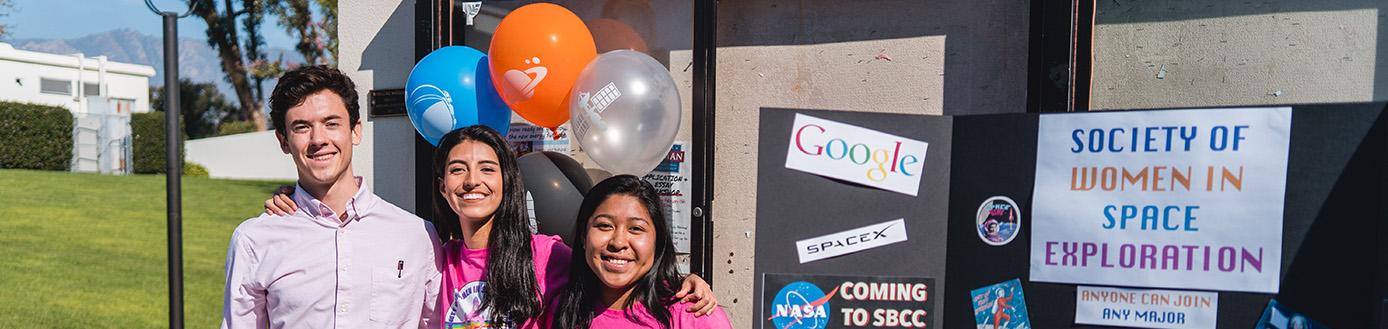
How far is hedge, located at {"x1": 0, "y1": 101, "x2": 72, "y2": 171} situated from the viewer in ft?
56.9

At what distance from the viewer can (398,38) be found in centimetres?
418

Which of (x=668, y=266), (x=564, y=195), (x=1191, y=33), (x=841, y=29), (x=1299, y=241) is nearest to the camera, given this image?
(x=668, y=266)

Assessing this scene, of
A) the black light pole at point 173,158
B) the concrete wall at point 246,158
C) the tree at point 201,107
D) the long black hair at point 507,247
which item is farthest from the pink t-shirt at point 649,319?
the tree at point 201,107

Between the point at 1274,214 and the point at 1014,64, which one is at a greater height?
the point at 1014,64

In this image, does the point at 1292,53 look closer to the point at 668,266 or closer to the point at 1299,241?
the point at 1299,241

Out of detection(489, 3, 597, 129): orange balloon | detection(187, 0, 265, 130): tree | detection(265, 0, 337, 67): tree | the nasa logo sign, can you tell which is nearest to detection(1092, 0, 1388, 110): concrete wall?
the nasa logo sign

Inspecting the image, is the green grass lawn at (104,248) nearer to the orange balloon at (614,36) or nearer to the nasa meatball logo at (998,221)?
the orange balloon at (614,36)

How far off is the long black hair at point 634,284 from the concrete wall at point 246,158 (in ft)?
81.6

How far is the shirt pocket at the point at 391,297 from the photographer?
198 cm

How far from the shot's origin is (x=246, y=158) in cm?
2383

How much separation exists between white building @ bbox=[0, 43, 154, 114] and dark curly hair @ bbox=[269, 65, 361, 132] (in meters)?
26.4

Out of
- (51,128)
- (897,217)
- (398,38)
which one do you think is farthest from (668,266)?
(51,128)

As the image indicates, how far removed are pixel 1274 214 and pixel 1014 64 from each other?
1.08 meters

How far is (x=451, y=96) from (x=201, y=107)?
36.4 meters
